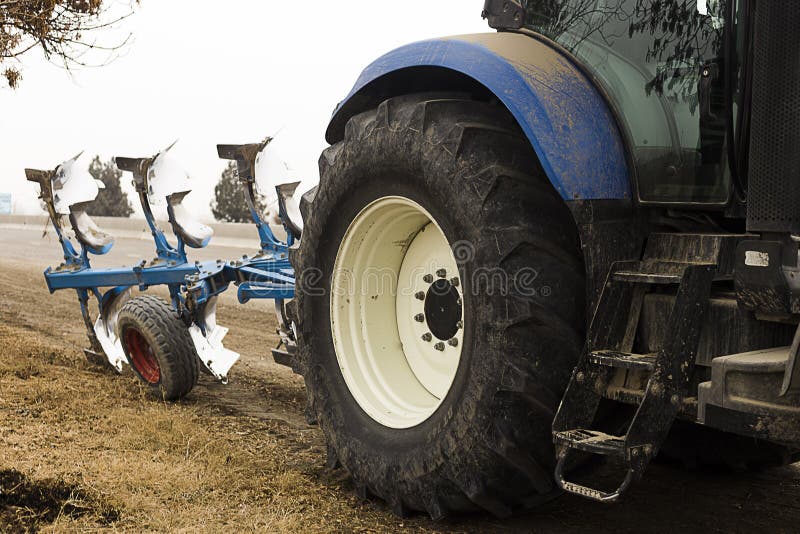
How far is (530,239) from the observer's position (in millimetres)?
2643

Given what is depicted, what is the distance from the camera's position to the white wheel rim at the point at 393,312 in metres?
3.26

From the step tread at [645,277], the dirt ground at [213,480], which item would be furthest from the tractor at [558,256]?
the dirt ground at [213,480]

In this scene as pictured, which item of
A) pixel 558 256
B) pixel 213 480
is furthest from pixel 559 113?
pixel 213 480

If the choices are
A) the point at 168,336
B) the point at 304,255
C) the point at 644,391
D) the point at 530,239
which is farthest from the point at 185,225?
the point at 644,391

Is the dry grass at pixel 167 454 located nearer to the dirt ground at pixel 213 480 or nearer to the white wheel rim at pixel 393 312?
the dirt ground at pixel 213 480

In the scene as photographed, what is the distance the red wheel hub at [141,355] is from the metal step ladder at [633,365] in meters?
3.24

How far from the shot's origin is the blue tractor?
2219 mm

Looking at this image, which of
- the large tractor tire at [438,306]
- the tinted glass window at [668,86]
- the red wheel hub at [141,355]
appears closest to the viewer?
the tinted glass window at [668,86]

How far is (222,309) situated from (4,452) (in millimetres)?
5369

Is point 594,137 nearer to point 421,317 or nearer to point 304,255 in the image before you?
point 421,317

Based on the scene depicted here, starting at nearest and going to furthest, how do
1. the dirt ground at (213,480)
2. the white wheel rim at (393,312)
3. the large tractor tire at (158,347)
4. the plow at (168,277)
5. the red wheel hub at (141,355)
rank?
the dirt ground at (213,480) < the white wheel rim at (393,312) < the large tractor tire at (158,347) < the plow at (168,277) < the red wheel hub at (141,355)

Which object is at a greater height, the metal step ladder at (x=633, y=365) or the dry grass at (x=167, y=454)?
the metal step ladder at (x=633, y=365)

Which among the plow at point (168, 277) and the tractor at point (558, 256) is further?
the plow at point (168, 277)

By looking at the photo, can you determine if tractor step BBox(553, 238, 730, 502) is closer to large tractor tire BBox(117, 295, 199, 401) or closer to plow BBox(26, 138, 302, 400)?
plow BBox(26, 138, 302, 400)
